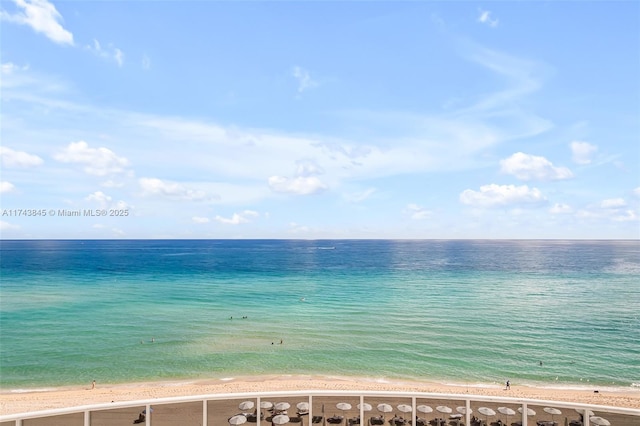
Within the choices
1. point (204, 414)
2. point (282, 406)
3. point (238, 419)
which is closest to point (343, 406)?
point (282, 406)

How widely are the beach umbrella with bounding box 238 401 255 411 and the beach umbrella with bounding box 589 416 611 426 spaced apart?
6022 millimetres

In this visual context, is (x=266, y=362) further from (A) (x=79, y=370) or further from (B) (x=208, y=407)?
(B) (x=208, y=407)

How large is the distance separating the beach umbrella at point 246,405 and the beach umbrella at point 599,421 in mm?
6022

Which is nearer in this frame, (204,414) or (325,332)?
(204,414)

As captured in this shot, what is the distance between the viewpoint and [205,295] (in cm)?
5003

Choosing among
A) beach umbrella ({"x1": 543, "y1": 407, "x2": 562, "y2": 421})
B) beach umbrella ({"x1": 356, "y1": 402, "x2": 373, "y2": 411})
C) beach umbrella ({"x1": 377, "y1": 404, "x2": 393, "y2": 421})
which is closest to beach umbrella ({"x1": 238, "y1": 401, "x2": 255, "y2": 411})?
beach umbrella ({"x1": 356, "y1": 402, "x2": 373, "y2": 411})

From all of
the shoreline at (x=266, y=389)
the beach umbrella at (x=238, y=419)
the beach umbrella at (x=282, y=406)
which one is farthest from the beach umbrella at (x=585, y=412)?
the shoreline at (x=266, y=389)

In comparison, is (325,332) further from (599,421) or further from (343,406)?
(599,421)

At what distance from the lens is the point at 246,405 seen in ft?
24.5

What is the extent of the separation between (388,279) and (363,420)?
196 feet

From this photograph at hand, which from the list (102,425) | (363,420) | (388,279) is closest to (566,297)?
(388,279)

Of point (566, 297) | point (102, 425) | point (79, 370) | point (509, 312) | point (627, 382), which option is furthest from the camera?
point (566, 297)

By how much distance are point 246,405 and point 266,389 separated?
1373 centimetres

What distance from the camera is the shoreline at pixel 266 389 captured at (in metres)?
18.9
